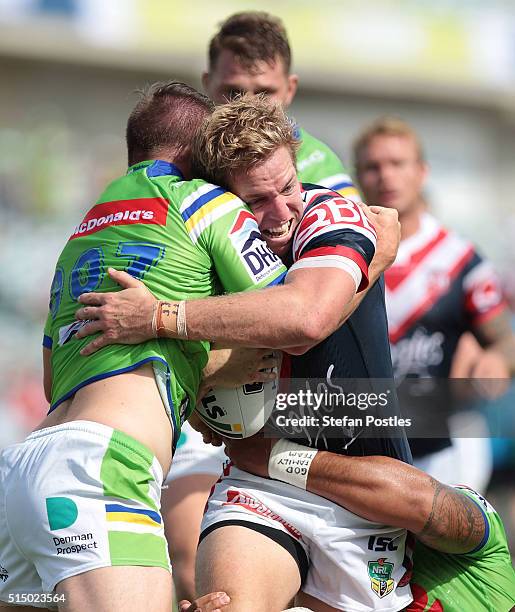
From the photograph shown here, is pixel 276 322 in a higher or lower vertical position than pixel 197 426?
higher

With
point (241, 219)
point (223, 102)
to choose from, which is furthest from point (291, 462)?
point (223, 102)

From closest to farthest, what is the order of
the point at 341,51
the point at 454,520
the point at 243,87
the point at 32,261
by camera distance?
1. the point at 454,520
2. the point at 243,87
3. the point at 32,261
4. the point at 341,51

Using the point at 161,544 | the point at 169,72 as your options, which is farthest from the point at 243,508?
the point at 169,72

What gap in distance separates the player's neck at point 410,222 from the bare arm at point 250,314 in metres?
3.70

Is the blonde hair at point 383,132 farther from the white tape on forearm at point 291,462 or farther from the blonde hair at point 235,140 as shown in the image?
→ the white tape on forearm at point 291,462

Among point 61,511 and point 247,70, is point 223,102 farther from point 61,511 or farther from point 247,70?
point 61,511

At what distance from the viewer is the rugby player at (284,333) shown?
11.0 feet

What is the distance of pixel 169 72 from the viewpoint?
18.9 m

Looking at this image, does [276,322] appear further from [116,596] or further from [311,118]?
[311,118]

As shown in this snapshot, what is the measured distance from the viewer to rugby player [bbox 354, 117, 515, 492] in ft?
21.8

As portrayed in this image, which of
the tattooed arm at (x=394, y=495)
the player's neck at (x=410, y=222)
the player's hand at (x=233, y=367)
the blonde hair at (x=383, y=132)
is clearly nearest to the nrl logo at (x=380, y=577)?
the tattooed arm at (x=394, y=495)

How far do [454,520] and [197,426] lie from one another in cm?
103

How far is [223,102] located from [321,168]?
1.94 ft

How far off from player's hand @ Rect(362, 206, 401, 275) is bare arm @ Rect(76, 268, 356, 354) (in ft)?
1.62
